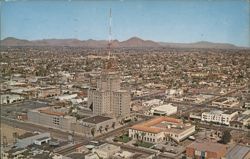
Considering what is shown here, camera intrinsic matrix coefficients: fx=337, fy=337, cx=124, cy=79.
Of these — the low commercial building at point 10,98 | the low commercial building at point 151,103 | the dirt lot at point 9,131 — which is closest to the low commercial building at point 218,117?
the low commercial building at point 151,103

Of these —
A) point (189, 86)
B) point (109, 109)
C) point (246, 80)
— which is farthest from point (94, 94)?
point (246, 80)

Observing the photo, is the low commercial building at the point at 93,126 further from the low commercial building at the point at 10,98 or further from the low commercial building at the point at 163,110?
the low commercial building at the point at 10,98

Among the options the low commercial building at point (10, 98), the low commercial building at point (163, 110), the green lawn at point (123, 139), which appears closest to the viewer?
the green lawn at point (123, 139)

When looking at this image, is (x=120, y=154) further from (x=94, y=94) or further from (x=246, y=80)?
(x=246, y=80)

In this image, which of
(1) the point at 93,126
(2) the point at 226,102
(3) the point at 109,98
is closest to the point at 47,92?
(3) the point at 109,98

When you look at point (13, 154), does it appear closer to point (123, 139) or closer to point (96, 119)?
point (123, 139)

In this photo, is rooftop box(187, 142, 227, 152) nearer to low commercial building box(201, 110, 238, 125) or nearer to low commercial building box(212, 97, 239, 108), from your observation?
low commercial building box(201, 110, 238, 125)
